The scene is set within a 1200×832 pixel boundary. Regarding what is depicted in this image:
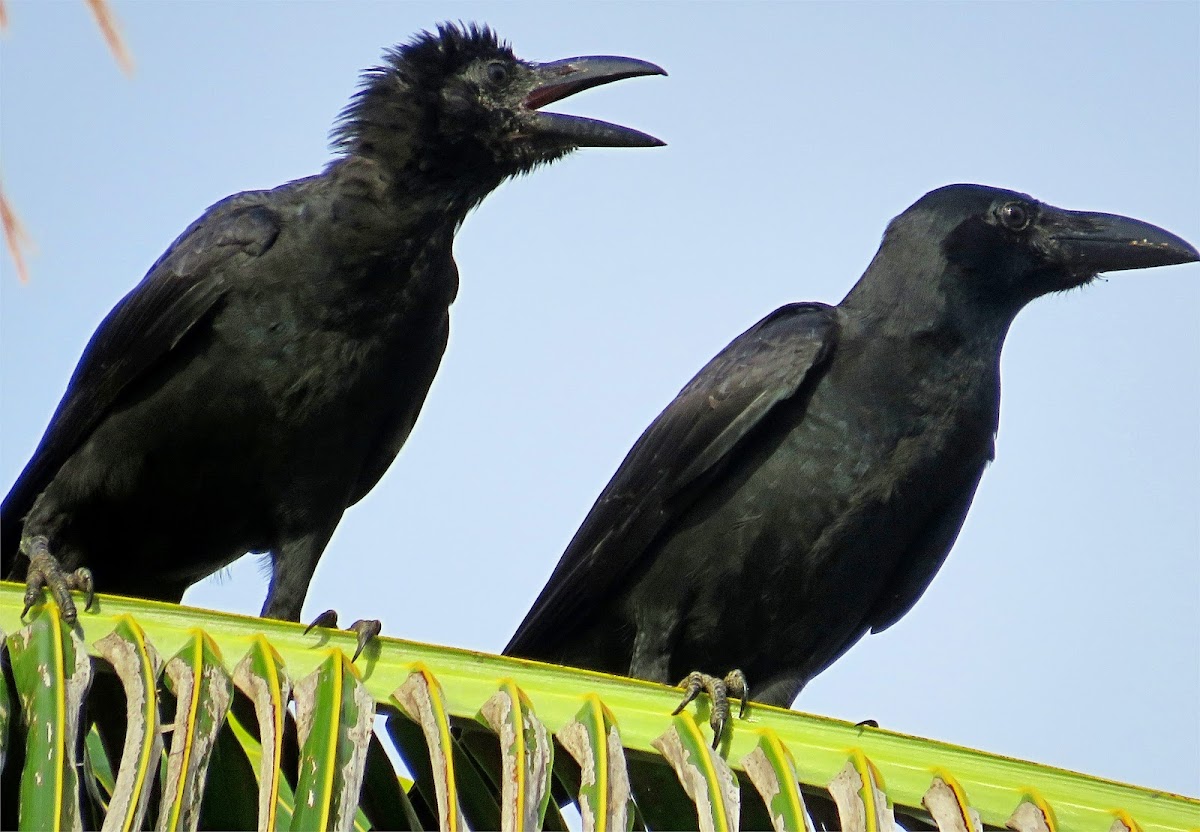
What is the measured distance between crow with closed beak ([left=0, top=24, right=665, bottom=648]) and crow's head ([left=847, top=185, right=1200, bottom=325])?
5.24 ft

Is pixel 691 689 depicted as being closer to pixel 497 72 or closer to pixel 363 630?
pixel 363 630

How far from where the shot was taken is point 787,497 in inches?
198

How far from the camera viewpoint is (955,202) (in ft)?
18.7

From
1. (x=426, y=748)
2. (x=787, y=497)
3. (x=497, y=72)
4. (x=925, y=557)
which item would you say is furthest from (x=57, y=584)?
(x=925, y=557)

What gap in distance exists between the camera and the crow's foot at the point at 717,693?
3.55 metres

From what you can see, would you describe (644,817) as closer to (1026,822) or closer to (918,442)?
(1026,822)

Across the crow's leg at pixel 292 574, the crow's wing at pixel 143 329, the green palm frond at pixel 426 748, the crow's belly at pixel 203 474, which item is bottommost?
the green palm frond at pixel 426 748

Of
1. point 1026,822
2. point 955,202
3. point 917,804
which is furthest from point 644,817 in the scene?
point 955,202

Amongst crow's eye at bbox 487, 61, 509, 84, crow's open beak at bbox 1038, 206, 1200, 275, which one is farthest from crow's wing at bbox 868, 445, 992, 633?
crow's eye at bbox 487, 61, 509, 84

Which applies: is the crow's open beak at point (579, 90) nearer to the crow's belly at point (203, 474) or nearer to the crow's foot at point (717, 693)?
the crow's belly at point (203, 474)

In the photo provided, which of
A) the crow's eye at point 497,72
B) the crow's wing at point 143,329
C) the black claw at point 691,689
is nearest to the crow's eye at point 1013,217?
the crow's eye at point 497,72

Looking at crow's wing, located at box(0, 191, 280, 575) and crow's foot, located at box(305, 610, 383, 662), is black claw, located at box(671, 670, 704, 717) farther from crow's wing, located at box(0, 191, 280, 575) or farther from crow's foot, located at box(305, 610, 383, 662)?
crow's wing, located at box(0, 191, 280, 575)

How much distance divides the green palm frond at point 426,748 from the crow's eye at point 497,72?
2589 millimetres

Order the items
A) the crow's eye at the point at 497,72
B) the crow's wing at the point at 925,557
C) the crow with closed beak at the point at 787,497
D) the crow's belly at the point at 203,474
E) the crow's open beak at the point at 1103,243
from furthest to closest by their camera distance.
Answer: the crow's open beak at the point at 1103,243, the crow's eye at the point at 497,72, the crow's wing at the point at 925,557, the crow with closed beak at the point at 787,497, the crow's belly at the point at 203,474
